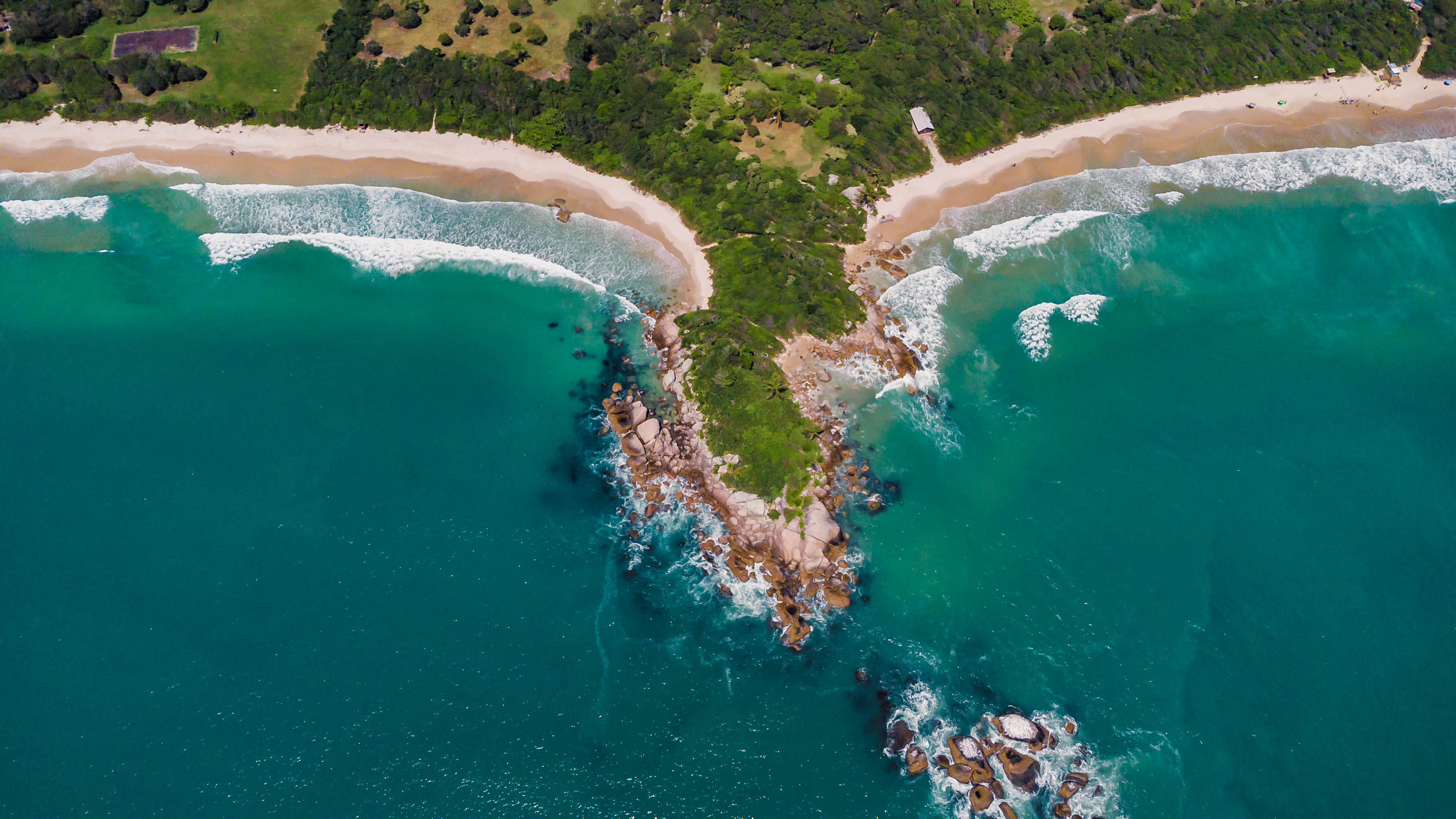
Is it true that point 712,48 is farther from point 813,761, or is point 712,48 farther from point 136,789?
point 136,789

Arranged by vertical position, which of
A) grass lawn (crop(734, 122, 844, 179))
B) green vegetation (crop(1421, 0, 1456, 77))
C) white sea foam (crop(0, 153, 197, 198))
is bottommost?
white sea foam (crop(0, 153, 197, 198))

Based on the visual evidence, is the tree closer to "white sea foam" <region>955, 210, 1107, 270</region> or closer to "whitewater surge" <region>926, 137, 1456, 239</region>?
"whitewater surge" <region>926, 137, 1456, 239</region>

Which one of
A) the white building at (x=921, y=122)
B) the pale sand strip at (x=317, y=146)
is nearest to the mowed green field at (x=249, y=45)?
the pale sand strip at (x=317, y=146)

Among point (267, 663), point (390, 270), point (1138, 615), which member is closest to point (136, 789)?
point (267, 663)

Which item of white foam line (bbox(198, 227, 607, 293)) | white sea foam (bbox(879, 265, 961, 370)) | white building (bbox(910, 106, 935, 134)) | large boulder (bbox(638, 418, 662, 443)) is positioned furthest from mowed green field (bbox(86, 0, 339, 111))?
white sea foam (bbox(879, 265, 961, 370))

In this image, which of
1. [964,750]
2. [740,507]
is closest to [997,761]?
[964,750]

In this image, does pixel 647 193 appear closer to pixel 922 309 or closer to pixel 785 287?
pixel 785 287
